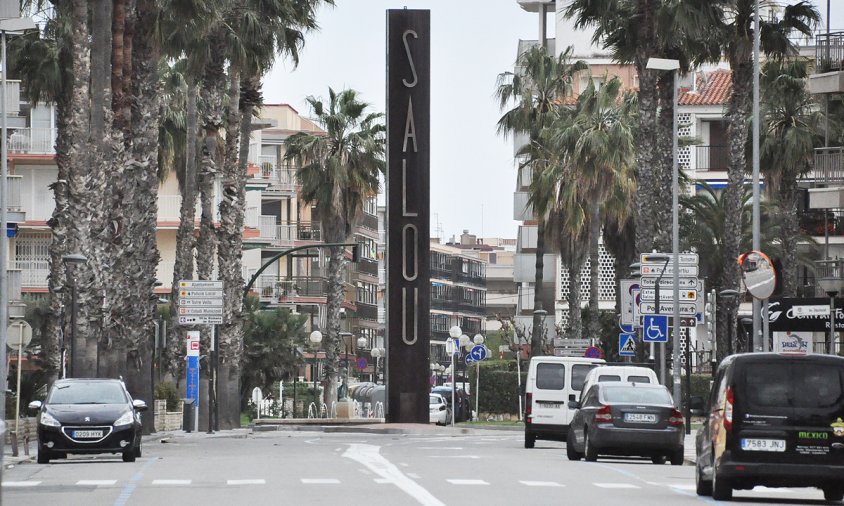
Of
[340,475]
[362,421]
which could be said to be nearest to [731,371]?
[340,475]

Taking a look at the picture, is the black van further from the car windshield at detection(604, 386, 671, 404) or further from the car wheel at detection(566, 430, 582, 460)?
the car wheel at detection(566, 430, 582, 460)

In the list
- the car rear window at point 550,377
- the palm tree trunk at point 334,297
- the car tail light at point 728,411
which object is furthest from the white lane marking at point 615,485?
the palm tree trunk at point 334,297

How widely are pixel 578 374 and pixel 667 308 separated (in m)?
4.96

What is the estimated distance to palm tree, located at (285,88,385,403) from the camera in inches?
2972

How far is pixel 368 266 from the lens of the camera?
149 metres

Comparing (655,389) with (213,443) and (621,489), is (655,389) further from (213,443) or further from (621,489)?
(213,443)

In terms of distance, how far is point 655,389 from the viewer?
31.8 meters

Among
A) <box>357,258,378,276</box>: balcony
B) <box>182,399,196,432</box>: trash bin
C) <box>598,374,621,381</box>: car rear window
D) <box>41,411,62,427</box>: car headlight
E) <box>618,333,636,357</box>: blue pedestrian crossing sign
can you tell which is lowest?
<box>182,399,196,432</box>: trash bin

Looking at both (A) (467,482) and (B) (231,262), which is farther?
(B) (231,262)

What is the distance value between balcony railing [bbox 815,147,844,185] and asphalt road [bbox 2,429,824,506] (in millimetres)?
19797

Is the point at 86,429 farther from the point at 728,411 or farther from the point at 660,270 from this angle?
the point at 660,270

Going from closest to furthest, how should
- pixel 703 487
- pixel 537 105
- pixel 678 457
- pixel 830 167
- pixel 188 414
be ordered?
1. pixel 703 487
2. pixel 678 457
3. pixel 188 414
4. pixel 830 167
5. pixel 537 105

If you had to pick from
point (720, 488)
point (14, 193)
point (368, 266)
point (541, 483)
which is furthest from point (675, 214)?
point (368, 266)

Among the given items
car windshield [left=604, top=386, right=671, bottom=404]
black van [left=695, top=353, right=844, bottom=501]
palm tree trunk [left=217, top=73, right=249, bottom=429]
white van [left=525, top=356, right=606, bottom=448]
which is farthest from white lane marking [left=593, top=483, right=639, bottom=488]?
palm tree trunk [left=217, top=73, right=249, bottom=429]
